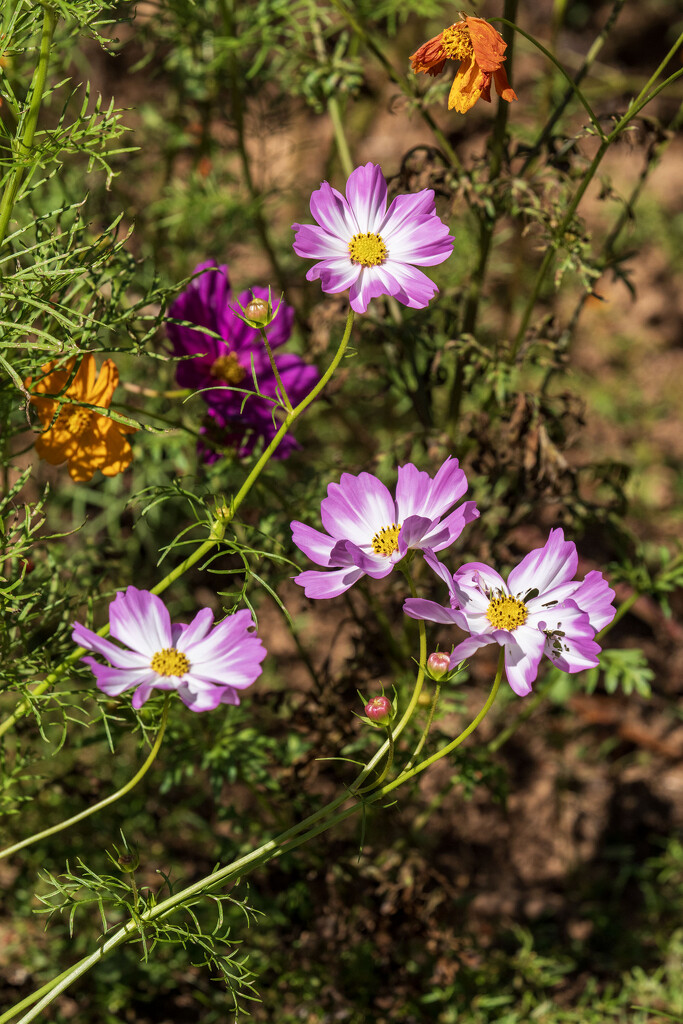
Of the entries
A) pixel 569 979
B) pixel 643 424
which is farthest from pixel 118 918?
pixel 643 424

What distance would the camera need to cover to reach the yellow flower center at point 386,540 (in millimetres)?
1091

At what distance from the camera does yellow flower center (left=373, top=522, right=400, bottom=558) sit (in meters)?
1.09

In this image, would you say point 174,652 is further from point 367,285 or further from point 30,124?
point 30,124

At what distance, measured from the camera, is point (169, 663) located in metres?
0.99

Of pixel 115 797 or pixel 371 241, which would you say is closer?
pixel 115 797

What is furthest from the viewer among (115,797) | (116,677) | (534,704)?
(534,704)

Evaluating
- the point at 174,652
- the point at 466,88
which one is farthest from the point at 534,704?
the point at 466,88

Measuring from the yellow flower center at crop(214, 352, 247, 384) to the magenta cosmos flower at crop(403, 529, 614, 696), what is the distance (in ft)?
1.89

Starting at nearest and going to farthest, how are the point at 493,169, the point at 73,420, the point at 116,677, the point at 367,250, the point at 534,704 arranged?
the point at 116,677, the point at 367,250, the point at 73,420, the point at 493,169, the point at 534,704

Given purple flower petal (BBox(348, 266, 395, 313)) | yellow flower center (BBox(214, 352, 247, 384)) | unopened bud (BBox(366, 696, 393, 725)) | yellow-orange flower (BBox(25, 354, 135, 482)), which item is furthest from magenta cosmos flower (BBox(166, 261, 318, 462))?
unopened bud (BBox(366, 696, 393, 725))

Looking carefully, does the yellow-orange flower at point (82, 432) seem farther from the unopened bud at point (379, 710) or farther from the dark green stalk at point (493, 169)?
the dark green stalk at point (493, 169)

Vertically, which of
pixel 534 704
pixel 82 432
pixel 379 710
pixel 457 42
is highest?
pixel 457 42

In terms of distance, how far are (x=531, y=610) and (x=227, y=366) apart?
68 centimetres

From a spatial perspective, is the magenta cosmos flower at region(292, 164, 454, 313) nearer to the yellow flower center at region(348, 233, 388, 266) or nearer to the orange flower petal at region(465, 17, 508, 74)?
the yellow flower center at region(348, 233, 388, 266)
